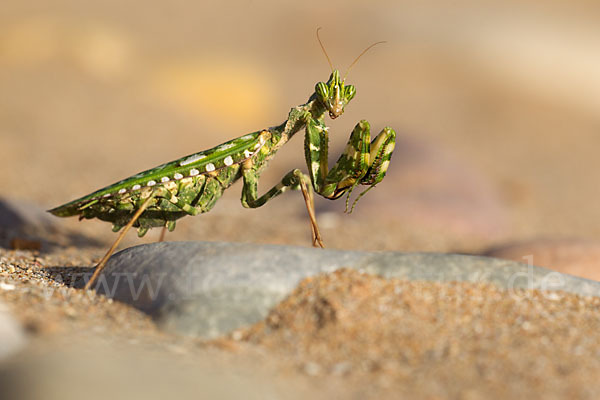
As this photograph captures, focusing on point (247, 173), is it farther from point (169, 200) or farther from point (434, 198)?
point (434, 198)

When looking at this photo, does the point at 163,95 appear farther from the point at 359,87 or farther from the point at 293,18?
the point at 293,18

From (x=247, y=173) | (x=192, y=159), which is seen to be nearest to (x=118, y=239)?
(x=192, y=159)

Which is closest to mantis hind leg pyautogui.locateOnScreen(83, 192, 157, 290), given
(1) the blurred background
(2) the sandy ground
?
(2) the sandy ground

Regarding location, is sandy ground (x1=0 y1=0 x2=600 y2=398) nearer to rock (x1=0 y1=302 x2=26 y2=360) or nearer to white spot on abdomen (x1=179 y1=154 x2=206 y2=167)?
rock (x1=0 y1=302 x2=26 y2=360)

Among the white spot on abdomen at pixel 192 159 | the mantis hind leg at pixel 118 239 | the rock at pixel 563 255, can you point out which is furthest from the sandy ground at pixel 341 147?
the white spot on abdomen at pixel 192 159

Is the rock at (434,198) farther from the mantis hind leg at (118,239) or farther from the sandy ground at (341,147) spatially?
the mantis hind leg at (118,239)

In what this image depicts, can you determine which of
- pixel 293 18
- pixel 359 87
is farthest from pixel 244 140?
pixel 293 18
